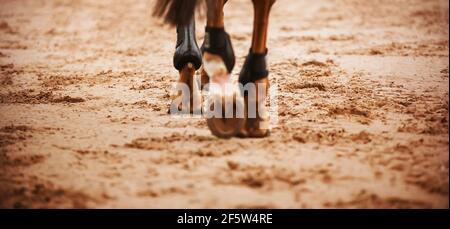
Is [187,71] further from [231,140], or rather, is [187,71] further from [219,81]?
[231,140]

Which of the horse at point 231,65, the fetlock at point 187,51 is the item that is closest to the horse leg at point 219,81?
the horse at point 231,65

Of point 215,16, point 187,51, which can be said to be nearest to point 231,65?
point 215,16

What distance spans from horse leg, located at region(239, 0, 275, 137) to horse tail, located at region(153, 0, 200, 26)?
29 cm

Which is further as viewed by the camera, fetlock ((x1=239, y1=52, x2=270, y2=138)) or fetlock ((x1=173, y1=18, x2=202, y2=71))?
fetlock ((x1=173, y1=18, x2=202, y2=71))

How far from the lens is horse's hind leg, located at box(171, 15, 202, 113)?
8.57 ft

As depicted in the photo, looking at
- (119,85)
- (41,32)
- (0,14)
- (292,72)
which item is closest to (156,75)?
(119,85)

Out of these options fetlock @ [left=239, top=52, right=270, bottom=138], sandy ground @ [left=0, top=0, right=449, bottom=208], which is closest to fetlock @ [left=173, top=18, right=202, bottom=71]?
sandy ground @ [left=0, top=0, right=449, bottom=208]

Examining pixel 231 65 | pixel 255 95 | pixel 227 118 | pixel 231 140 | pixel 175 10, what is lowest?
pixel 231 140

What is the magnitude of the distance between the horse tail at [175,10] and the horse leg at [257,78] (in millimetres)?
291

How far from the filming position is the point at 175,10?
6.94 ft

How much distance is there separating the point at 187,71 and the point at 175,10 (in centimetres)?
55

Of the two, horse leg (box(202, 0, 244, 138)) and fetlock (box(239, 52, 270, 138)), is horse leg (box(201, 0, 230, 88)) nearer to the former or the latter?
horse leg (box(202, 0, 244, 138))

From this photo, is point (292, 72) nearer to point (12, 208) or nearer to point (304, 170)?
point (304, 170)

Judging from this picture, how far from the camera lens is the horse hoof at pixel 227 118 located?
6.88 feet
